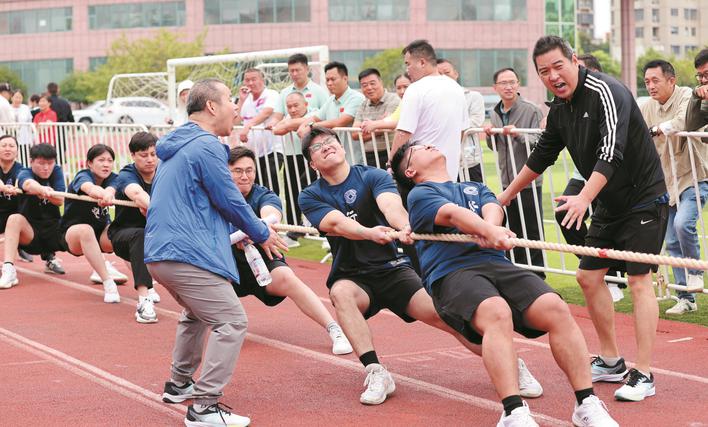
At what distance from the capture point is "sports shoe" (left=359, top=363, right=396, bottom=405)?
19.5 feet

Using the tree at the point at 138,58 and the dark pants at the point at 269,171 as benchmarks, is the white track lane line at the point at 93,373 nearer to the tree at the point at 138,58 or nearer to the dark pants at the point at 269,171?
the dark pants at the point at 269,171

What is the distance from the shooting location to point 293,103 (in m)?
11.9

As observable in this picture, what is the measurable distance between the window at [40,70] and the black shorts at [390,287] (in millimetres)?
81181

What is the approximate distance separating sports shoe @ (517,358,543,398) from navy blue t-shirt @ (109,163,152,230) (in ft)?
13.5

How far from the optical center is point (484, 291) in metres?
5.23

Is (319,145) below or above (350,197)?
above

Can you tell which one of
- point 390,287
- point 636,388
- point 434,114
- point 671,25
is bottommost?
point 636,388

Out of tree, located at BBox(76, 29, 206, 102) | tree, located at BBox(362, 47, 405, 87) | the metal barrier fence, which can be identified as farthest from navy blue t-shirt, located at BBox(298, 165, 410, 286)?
A: tree, located at BBox(76, 29, 206, 102)

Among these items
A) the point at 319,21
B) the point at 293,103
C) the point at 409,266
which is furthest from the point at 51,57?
the point at 409,266

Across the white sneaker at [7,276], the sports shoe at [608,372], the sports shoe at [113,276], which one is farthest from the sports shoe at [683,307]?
the white sneaker at [7,276]

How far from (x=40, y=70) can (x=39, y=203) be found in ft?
256

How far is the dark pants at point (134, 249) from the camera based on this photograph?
8.92 metres

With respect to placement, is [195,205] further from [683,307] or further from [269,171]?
[269,171]

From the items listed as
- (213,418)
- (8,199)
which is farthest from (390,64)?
(213,418)
